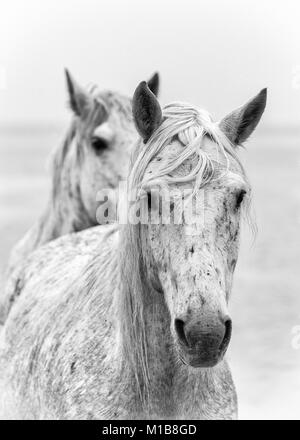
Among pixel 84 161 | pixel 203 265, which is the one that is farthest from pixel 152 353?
pixel 84 161

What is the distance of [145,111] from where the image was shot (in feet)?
11.6

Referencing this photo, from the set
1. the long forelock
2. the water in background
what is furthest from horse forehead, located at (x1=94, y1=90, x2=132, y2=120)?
the long forelock

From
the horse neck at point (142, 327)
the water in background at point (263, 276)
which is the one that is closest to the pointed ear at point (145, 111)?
the horse neck at point (142, 327)

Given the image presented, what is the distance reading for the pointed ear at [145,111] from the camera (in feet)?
11.5

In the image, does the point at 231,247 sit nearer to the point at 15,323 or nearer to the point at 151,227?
the point at 151,227

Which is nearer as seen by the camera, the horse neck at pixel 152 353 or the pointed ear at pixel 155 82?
the horse neck at pixel 152 353

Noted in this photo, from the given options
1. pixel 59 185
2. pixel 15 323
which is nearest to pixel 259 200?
pixel 59 185

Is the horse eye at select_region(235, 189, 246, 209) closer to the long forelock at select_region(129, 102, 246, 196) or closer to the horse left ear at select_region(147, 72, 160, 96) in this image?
the long forelock at select_region(129, 102, 246, 196)

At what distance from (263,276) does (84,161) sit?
10.7m

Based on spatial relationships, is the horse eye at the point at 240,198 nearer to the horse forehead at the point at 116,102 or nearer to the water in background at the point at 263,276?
the water in background at the point at 263,276

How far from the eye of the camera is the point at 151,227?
333cm

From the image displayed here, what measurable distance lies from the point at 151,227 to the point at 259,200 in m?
25.0

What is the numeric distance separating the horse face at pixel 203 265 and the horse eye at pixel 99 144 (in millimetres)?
3254

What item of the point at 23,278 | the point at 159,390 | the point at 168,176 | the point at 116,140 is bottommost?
the point at 159,390
